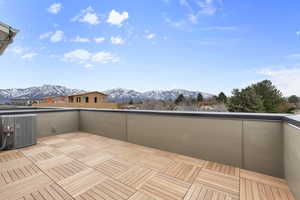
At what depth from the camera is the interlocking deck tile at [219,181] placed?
1.37 m

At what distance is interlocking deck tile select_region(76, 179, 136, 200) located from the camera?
1.26m

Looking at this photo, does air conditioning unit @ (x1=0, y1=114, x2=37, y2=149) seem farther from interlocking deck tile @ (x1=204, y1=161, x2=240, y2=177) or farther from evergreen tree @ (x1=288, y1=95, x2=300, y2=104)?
evergreen tree @ (x1=288, y1=95, x2=300, y2=104)

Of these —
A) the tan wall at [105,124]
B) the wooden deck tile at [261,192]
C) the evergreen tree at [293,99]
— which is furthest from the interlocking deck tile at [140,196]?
the evergreen tree at [293,99]

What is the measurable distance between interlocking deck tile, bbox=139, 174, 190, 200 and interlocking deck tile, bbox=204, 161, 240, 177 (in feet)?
1.95

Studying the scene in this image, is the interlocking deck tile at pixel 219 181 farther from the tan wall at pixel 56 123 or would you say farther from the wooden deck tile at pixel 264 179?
the tan wall at pixel 56 123

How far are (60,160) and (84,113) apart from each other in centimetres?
207

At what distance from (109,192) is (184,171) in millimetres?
990

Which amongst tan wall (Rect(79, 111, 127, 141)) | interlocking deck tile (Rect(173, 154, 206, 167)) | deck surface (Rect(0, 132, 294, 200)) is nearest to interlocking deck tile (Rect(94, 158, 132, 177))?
deck surface (Rect(0, 132, 294, 200))

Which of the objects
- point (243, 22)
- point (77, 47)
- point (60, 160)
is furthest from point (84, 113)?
point (243, 22)

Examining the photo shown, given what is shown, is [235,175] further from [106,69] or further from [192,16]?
[106,69]

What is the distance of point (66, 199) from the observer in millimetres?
1221

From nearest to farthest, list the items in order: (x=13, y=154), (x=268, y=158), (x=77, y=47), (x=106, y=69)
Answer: (x=268, y=158)
(x=13, y=154)
(x=77, y=47)
(x=106, y=69)

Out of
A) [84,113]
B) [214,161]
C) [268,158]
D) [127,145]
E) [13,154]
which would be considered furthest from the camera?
[84,113]

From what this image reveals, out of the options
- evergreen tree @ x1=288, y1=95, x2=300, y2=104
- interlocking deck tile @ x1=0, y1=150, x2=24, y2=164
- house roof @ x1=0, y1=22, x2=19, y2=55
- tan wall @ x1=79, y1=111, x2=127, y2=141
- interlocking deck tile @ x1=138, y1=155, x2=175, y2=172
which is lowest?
interlocking deck tile @ x1=138, y1=155, x2=175, y2=172
